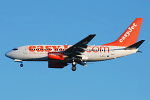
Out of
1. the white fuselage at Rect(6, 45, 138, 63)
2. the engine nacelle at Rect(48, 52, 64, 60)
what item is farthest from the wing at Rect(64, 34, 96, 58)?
the white fuselage at Rect(6, 45, 138, 63)

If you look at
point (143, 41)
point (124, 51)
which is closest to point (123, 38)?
point (124, 51)

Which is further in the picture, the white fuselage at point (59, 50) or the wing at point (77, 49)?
the white fuselage at point (59, 50)

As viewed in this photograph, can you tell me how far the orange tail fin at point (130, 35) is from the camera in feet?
259

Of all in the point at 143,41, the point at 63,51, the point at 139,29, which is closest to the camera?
the point at 143,41

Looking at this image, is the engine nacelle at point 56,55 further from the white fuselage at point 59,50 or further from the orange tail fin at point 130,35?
the orange tail fin at point 130,35

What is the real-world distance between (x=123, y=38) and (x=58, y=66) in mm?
13704

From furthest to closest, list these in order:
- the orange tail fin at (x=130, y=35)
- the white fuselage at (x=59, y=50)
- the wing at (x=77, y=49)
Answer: the orange tail fin at (x=130, y=35), the white fuselage at (x=59, y=50), the wing at (x=77, y=49)

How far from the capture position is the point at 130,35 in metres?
79.9

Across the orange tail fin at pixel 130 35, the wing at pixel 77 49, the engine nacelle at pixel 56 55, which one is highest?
the orange tail fin at pixel 130 35

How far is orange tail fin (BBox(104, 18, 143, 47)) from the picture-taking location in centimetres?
7891

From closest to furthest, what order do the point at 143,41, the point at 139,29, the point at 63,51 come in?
the point at 143,41 < the point at 63,51 < the point at 139,29

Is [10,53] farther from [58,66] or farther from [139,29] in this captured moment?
[139,29]

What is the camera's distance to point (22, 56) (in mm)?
75750

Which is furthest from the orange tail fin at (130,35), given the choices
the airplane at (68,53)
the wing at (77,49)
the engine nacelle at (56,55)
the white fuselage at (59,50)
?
the engine nacelle at (56,55)
